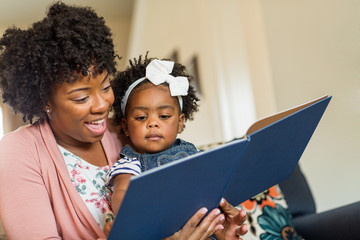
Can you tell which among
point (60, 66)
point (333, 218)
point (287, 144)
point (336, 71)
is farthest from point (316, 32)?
point (60, 66)

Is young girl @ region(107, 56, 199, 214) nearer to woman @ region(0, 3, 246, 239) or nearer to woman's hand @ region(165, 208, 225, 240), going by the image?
woman @ region(0, 3, 246, 239)

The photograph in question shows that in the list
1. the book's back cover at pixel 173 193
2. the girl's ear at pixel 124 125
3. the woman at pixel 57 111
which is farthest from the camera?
the girl's ear at pixel 124 125

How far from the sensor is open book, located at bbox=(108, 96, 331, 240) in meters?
0.90

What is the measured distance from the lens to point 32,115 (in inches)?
54.4

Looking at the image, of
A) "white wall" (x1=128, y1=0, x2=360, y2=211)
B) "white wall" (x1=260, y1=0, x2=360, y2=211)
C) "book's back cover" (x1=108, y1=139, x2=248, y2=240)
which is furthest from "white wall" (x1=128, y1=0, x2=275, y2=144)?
"book's back cover" (x1=108, y1=139, x2=248, y2=240)

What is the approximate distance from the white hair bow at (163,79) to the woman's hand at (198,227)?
0.52m

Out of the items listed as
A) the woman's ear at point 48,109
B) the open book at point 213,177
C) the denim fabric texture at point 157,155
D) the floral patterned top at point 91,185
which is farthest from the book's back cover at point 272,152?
the woman's ear at point 48,109

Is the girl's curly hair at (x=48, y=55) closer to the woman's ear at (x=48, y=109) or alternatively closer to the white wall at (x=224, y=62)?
the woman's ear at (x=48, y=109)

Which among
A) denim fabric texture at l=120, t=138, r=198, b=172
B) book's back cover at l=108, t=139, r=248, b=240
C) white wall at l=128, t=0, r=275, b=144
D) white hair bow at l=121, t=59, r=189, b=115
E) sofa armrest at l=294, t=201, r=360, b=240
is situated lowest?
sofa armrest at l=294, t=201, r=360, b=240

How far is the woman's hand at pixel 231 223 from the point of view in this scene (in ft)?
4.17

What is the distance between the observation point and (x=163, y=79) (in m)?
1.51

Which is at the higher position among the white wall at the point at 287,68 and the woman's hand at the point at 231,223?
the white wall at the point at 287,68

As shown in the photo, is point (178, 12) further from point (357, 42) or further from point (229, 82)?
point (357, 42)

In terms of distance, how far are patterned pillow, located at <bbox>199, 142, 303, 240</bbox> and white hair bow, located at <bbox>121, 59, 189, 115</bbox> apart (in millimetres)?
653
